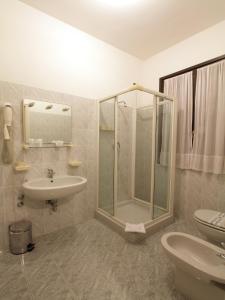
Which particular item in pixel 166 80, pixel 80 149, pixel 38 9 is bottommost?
pixel 80 149

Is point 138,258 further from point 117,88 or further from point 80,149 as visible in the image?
point 117,88

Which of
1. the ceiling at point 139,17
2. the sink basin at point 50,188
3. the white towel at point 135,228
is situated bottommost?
the white towel at point 135,228

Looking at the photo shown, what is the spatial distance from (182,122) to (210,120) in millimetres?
389

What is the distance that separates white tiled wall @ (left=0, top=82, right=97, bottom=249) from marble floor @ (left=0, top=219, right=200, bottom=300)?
0.24 m

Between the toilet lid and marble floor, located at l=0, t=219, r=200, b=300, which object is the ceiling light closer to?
the toilet lid

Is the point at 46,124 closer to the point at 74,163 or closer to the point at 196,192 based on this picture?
the point at 74,163

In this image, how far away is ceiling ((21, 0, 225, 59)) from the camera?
1.86 meters

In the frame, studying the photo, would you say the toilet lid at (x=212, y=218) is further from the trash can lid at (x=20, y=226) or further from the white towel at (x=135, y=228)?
the trash can lid at (x=20, y=226)

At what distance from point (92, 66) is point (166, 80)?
45.0 inches

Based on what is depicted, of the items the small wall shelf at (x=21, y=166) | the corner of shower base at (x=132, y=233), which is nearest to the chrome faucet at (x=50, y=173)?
the small wall shelf at (x=21, y=166)

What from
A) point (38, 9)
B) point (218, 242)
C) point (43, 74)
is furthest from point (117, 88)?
point (218, 242)

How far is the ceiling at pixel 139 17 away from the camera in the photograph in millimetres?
1862

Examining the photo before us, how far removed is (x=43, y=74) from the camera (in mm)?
1998

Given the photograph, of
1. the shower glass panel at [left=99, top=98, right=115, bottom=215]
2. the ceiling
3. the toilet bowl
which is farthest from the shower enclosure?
the ceiling
